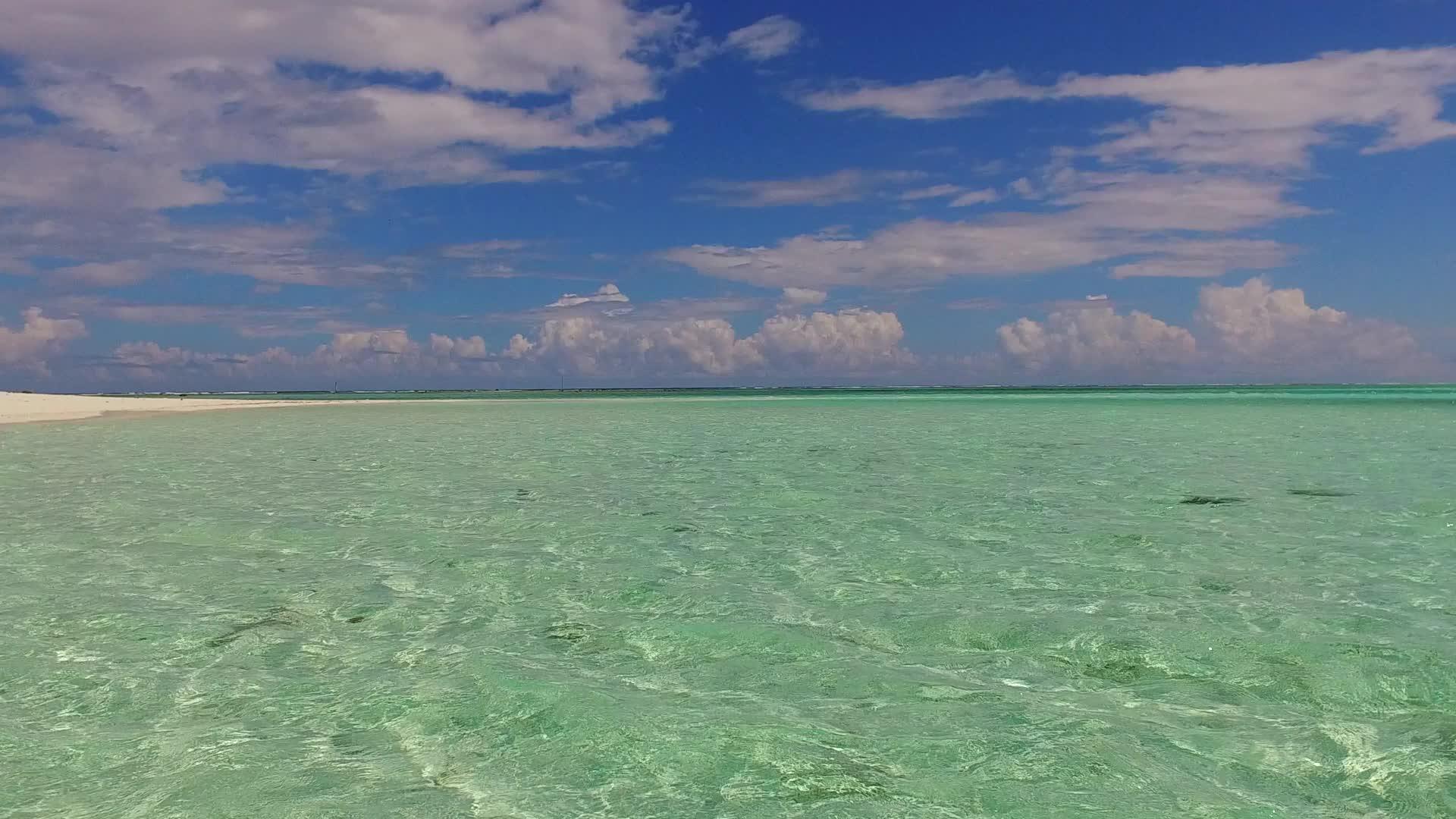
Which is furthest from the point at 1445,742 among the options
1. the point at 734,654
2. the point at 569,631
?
the point at 569,631

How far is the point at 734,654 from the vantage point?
761 cm

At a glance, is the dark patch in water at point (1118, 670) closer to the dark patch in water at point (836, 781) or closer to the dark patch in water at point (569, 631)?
the dark patch in water at point (836, 781)

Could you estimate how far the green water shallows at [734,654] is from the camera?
5.11 m

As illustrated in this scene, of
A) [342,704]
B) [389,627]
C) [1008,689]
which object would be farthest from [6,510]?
[1008,689]

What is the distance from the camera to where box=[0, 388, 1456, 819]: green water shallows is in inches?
201

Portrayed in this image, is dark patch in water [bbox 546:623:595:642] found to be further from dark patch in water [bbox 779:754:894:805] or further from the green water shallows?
dark patch in water [bbox 779:754:894:805]

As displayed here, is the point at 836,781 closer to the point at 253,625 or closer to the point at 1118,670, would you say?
the point at 1118,670

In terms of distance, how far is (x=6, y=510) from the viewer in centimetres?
1617

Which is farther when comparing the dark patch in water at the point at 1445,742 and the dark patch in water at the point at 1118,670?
the dark patch in water at the point at 1118,670

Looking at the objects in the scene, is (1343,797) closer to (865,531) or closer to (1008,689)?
(1008,689)

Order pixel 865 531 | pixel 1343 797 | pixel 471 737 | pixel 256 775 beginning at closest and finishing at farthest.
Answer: pixel 1343 797 < pixel 256 775 < pixel 471 737 < pixel 865 531

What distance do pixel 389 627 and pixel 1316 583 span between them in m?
9.17

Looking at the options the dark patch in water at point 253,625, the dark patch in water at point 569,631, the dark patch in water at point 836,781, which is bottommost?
the dark patch in water at point 569,631

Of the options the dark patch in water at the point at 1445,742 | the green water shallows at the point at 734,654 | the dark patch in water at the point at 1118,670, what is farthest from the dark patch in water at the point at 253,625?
the dark patch in water at the point at 1445,742
